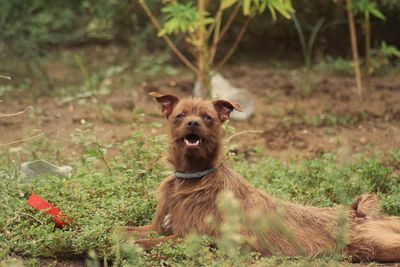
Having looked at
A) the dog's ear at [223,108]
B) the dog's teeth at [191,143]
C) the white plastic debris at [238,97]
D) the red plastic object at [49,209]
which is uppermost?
the dog's ear at [223,108]

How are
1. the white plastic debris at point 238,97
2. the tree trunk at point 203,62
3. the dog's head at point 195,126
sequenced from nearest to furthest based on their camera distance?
the dog's head at point 195,126
the tree trunk at point 203,62
the white plastic debris at point 238,97

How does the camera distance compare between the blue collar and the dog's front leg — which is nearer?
the dog's front leg

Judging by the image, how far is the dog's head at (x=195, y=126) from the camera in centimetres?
566

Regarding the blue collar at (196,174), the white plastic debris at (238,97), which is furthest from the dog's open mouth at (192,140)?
the white plastic debris at (238,97)

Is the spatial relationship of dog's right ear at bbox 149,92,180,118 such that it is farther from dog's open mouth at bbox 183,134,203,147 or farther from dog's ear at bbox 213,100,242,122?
dog's open mouth at bbox 183,134,203,147

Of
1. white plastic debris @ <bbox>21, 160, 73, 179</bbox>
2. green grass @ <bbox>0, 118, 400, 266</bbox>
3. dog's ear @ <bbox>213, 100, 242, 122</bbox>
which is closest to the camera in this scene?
green grass @ <bbox>0, 118, 400, 266</bbox>

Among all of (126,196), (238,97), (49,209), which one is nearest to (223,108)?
(126,196)

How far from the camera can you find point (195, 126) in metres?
5.62

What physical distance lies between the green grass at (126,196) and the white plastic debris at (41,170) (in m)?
0.13

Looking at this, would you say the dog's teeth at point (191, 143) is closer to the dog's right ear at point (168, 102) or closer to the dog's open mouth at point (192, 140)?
the dog's open mouth at point (192, 140)

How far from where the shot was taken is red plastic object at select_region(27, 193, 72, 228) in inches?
243

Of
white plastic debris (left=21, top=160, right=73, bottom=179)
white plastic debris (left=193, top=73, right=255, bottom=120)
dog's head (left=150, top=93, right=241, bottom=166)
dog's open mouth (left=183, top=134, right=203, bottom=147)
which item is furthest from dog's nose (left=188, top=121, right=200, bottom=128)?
white plastic debris (left=193, top=73, right=255, bottom=120)

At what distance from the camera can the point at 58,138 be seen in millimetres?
9461

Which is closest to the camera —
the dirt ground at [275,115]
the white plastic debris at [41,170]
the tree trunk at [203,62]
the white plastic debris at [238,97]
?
the white plastic debris at [41,170]
